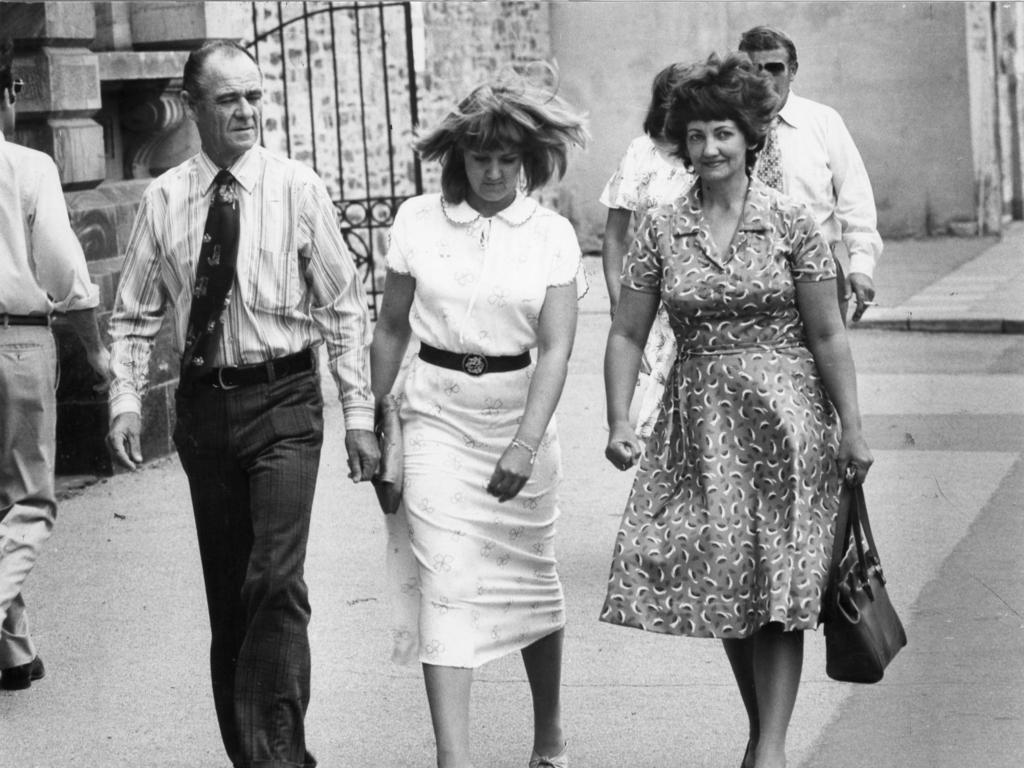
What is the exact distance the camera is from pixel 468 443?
4.59 metres

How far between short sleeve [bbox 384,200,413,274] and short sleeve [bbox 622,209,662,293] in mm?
548

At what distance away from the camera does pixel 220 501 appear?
458 centimetres

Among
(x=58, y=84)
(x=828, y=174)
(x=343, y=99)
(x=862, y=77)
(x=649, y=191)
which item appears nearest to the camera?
(x=828, y=174)

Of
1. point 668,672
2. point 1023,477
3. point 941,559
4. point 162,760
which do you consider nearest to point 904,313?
point 1023,477

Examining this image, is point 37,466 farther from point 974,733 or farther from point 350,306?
point 974,733

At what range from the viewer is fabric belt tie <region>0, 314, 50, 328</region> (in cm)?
573

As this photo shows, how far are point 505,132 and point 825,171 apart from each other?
205 cm

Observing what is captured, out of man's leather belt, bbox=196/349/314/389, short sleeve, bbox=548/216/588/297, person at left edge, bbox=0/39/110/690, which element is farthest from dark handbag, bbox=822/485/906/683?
person at left edge, bbox=0/39/110/690

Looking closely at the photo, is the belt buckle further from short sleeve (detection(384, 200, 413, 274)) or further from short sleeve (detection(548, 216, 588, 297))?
short sleeve (detection(548, 216, 588, 297))

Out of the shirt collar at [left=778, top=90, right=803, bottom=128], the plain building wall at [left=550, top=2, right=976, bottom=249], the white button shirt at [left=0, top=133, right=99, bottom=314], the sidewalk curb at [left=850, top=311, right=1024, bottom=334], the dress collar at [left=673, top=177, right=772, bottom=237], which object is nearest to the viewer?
the dress collar at [left=673, top=177, right=772, bottom=237]

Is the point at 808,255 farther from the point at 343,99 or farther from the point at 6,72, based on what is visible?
the point at 343,99

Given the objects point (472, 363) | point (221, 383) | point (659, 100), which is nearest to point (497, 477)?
point (472, 363)

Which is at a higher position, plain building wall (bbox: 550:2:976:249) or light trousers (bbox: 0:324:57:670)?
plain building wall (bbox: 550:2:976:249)

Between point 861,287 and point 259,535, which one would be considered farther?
point 861,287
